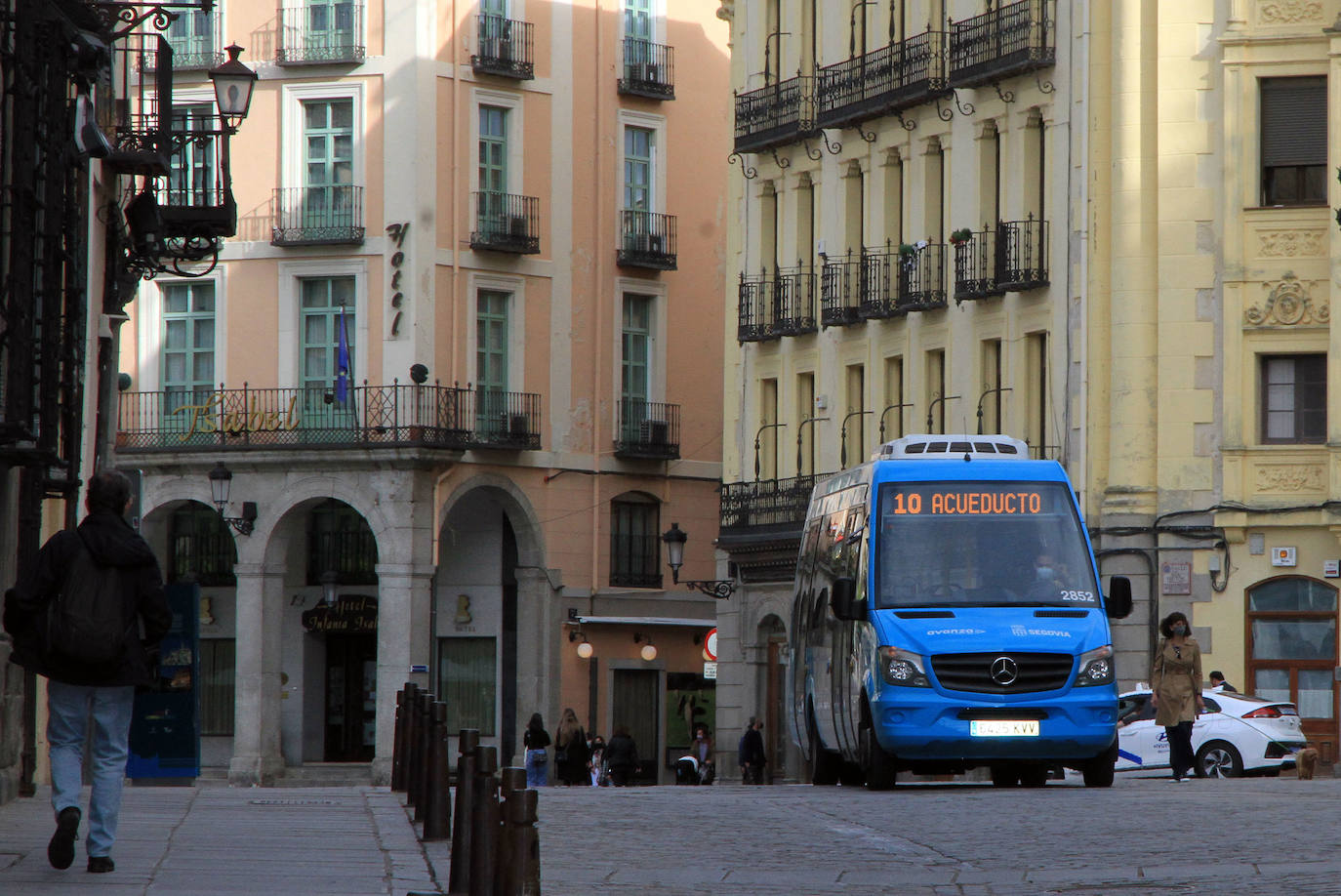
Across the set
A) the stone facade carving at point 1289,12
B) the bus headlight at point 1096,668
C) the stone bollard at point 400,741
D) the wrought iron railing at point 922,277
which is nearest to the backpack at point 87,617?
the stone bollard at point 400,741

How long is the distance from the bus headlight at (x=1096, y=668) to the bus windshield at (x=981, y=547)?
0.53 m

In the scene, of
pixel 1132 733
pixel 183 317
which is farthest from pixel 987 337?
pixel 183 317

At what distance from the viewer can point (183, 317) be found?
57.5 m

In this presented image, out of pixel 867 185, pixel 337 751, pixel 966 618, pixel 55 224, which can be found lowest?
pixel 337 751

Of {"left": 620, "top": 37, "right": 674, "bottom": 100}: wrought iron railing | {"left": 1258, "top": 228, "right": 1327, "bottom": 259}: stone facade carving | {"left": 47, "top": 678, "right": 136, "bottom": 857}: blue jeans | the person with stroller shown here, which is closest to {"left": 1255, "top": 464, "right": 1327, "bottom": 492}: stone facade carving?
{"left": 1258, "top": 228, "right": 1327, "bottom": 259}: stone facade carving

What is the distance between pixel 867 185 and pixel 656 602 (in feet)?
40.2

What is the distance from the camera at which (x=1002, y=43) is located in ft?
152

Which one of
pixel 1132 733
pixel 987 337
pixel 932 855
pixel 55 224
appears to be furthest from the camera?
pixel 987 337

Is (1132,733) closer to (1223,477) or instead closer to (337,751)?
(1223,477)

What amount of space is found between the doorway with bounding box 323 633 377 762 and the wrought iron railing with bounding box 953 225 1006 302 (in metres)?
16.6

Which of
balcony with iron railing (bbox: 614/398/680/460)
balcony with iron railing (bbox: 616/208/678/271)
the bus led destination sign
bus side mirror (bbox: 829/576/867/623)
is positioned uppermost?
balcony with iron railing (bbox: 616/208/678/271)

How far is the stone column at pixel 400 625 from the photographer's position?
181ft

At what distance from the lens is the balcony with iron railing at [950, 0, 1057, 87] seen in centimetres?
4525

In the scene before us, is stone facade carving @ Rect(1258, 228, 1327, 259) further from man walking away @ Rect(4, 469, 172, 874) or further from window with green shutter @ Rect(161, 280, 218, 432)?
man walking away @ Rect(4, 469, 172, 874)
